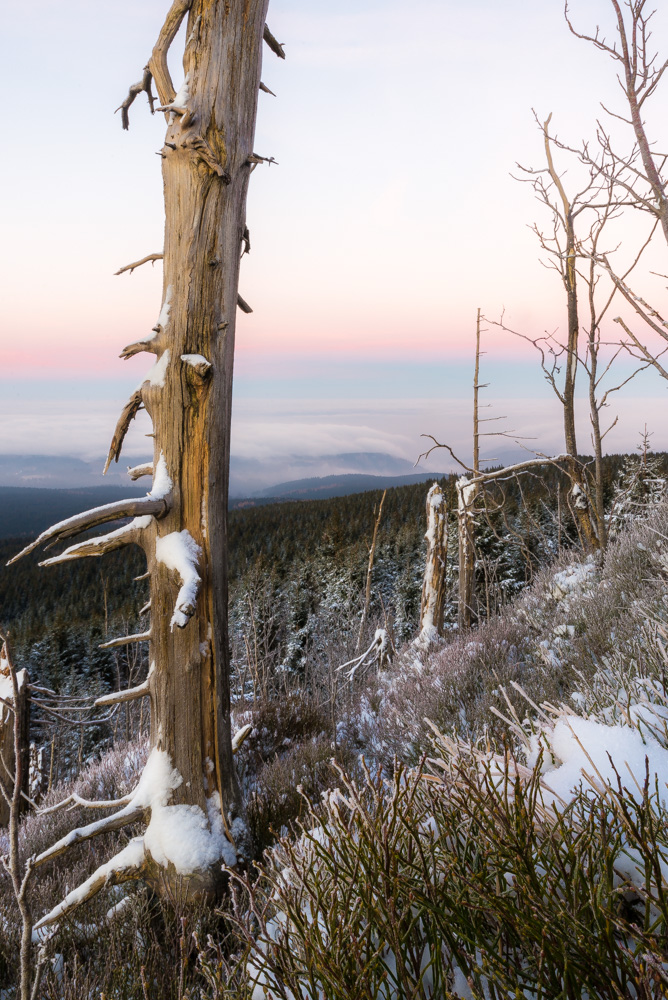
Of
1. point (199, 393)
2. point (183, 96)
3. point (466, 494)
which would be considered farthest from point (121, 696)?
point (466, 494)

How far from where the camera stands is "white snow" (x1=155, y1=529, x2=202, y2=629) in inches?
113

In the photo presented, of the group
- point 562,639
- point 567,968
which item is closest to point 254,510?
point 562,639

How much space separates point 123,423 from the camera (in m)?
3.43

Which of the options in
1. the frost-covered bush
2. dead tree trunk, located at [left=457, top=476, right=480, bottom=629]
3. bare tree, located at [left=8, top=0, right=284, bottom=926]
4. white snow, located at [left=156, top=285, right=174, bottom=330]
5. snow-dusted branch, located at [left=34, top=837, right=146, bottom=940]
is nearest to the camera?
the frost-covered bush

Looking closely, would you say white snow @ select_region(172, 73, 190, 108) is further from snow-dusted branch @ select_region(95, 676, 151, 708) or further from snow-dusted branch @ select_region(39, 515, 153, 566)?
snow-dusted branch @ select_region(95, 676, 151, 708)

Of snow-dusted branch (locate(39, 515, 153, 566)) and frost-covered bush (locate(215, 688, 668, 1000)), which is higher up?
snow-dusted branch (locate(39, 515, 153, 566))

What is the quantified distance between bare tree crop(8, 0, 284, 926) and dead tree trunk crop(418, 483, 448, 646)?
6.44m

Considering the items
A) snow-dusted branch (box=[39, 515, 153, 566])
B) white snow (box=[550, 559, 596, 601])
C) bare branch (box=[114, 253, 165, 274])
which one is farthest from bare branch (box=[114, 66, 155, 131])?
white snow (box=[550, 559, 596, 601])

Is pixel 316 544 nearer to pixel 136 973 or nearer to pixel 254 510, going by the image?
pixel 254 510

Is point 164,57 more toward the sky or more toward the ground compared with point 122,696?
more toward the sky

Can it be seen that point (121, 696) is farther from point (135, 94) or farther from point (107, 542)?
point (135, 94)

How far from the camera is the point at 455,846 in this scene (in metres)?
1.49

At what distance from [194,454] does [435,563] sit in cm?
704

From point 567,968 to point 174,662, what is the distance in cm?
261
